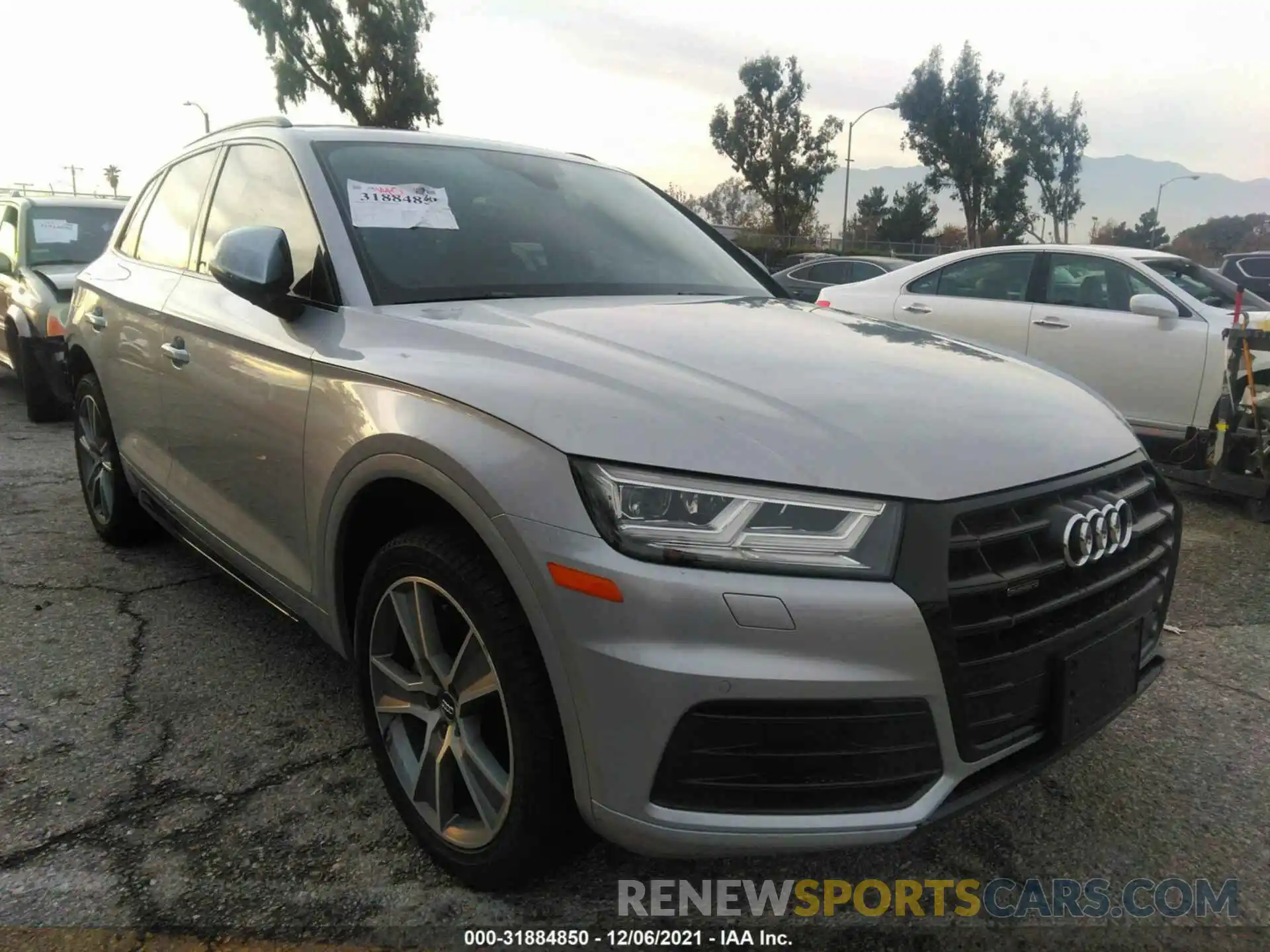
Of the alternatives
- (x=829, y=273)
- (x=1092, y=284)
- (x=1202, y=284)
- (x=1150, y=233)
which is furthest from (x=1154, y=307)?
(x=1150, y=233)

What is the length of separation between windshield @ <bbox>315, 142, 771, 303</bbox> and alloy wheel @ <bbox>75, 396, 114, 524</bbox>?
1.98m

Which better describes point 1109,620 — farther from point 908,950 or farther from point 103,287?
point 103,287

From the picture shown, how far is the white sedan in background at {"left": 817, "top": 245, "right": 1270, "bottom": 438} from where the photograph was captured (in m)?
5.67

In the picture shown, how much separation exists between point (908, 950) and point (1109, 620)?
0.77 meters

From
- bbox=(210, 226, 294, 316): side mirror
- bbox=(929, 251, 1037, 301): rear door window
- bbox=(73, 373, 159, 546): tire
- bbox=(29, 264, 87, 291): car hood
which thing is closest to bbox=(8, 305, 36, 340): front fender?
bbox=(29, 264, 87, 291): car hood

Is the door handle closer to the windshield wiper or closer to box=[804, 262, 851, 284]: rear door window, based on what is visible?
the windshield wiper

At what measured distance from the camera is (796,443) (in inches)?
63.9

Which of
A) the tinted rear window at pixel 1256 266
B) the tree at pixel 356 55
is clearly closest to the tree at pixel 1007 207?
the tree at pixel 356 55

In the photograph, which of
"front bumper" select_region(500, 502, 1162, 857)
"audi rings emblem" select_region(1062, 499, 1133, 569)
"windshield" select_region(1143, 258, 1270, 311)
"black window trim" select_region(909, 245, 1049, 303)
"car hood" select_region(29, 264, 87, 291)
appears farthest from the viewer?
"car hood" select_region(29, 264, 87, 291)

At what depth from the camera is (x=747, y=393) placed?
1.78 meters

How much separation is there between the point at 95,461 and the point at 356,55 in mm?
31680

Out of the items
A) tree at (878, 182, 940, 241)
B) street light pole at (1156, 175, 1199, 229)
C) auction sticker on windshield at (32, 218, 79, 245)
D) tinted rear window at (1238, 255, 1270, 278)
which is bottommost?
auction sticker on windshield at (32, 218, 79, 245)

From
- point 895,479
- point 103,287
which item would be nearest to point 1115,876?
point 895,479

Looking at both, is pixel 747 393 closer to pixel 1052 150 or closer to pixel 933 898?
pixel 933 898
